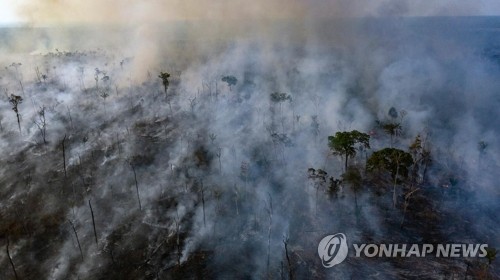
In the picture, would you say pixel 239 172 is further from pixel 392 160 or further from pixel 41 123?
pixel 41 123

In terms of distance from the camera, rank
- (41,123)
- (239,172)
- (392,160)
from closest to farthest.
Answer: (392,160) → (239,172) → (41,123)

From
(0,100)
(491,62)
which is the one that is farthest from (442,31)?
(0,100)

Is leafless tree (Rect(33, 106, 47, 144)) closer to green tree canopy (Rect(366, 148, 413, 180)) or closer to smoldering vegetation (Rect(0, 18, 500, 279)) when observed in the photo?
smoldering vegetation (Rect(0, 18, 500, 279))

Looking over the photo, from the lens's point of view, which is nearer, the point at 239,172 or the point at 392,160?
the point at 392,160

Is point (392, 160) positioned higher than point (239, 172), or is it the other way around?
point (392, 160)

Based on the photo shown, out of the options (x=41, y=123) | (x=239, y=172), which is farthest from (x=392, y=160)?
(x=41, y=123)

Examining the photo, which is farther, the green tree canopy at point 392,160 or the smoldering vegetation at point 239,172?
the green tree canopy at point 392,160

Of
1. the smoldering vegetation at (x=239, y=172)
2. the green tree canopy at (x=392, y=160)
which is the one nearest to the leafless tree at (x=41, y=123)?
the smoldering vegetation at (x=239, y=172)

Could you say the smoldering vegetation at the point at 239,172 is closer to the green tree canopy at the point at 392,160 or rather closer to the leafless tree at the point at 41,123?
the leafless tree at the point at 41,123

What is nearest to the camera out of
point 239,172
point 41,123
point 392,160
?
point 392,160
